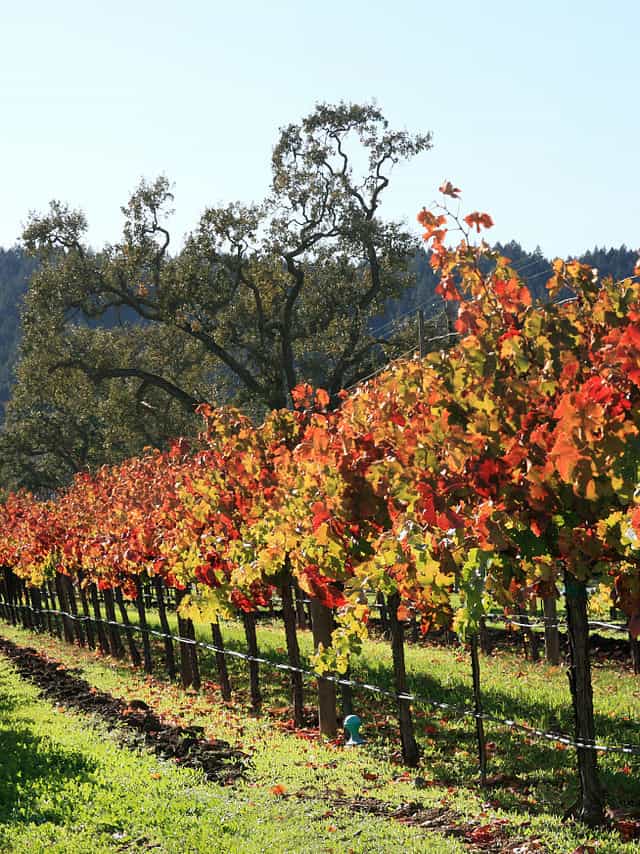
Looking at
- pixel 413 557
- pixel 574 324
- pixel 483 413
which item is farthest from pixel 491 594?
pixel 574 324

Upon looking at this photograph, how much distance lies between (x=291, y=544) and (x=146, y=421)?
37236 mm

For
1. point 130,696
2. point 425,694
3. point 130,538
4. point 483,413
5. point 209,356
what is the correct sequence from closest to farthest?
point 483,413, point 425,694, point 130,696, point 130,538, point 209,356

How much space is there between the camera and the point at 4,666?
24.3m

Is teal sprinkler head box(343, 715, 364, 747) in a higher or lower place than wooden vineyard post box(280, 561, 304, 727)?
lower

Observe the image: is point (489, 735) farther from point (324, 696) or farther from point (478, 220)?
point (478, 220)

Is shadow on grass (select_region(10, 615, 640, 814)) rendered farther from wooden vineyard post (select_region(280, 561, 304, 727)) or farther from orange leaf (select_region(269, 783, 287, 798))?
orange leaf (select_region(269, 783, 287, 798))

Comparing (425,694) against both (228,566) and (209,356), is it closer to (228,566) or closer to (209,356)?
(228,566)

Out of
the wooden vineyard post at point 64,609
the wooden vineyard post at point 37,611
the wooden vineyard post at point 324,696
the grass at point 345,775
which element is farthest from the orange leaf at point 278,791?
the wooden vineyard post at point 37,611

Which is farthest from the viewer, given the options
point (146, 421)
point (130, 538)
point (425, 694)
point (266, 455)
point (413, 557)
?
point (146, 421)

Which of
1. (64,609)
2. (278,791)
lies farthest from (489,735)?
(64,609)

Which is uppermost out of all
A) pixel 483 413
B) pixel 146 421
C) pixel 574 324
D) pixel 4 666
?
pixel 146 421

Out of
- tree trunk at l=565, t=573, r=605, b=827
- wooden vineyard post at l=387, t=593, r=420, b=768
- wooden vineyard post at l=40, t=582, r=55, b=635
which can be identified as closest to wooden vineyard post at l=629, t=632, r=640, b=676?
wooden vineyard post at l=387, t=593, r=420, b=768

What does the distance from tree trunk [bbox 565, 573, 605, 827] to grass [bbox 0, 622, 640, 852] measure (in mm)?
232

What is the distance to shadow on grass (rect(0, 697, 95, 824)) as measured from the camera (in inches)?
372
